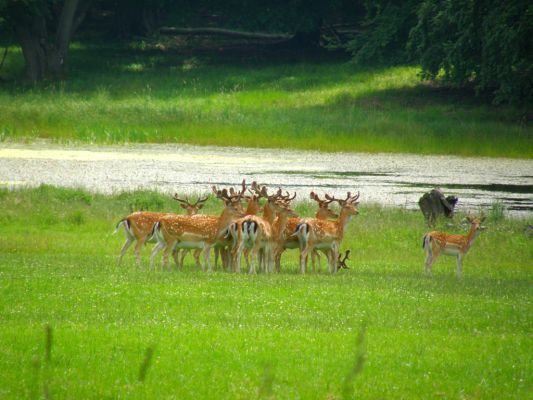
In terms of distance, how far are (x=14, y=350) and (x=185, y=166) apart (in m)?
24.1

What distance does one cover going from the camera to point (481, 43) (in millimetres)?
38938

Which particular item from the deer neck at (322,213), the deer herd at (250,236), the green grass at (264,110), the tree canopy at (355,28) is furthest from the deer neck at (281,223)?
the green grass at (264,110)

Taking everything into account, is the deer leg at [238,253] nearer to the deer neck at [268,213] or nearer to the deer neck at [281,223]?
the deer neck at [281,223]

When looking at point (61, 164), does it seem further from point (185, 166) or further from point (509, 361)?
point (509, 361)

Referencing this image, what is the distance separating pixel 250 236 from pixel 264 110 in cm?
2827

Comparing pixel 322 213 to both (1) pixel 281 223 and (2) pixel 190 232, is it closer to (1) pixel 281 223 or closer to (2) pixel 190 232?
(1) pixel 281 223

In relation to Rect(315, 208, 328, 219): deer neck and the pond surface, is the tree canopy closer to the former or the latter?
the pond surface

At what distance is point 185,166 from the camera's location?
113ft

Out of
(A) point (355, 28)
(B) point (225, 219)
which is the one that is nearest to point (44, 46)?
(A) point (355, 28)

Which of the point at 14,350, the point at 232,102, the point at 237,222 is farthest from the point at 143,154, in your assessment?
the point at 14,350

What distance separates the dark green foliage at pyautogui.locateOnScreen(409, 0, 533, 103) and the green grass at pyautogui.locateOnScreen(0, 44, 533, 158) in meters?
2.02

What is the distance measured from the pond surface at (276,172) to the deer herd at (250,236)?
8660 millimetres

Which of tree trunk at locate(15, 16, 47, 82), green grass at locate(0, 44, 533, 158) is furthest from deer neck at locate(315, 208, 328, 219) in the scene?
tree trunk at locate(15, 16, 47, 82)

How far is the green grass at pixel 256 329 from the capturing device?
382 inches
